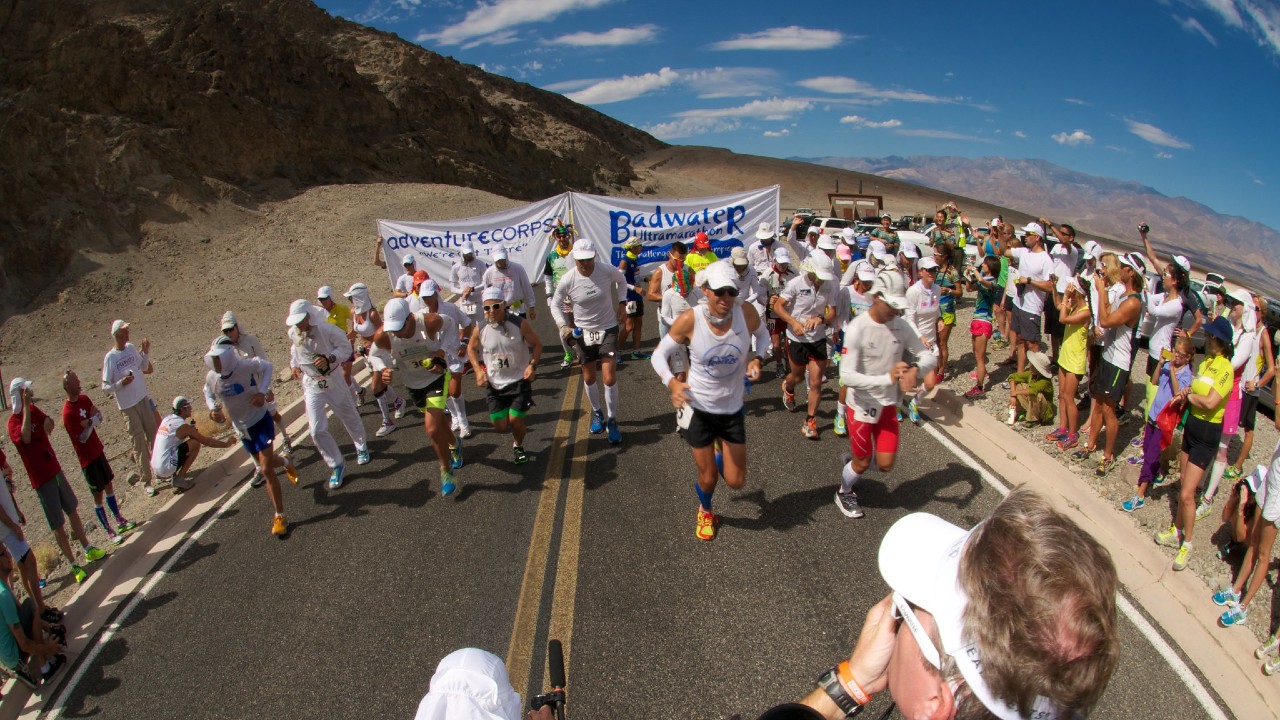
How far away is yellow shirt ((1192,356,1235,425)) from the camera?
457cm

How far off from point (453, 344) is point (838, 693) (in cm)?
609

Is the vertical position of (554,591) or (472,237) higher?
(472,237)

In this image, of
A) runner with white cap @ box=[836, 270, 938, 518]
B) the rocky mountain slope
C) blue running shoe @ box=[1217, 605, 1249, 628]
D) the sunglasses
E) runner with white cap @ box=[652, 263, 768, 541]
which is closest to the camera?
the sunglasses

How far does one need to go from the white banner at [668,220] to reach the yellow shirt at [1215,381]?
7958mm

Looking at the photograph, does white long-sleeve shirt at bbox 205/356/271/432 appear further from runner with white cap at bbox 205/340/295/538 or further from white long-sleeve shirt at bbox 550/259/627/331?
white long-sleeve shirt at bbox 550/259/627/331

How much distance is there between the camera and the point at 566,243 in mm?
9812

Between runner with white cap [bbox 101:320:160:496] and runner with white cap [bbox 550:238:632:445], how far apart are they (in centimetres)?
525

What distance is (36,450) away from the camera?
6.00 m

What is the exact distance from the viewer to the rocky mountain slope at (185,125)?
79.2 ft

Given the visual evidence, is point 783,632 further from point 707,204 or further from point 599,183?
point 599,183

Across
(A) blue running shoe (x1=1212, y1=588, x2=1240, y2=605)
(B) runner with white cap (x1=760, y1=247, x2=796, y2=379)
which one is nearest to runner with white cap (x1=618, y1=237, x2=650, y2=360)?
(B) runner with white cap (x1=760, y1=247, x2=796, y2=379)

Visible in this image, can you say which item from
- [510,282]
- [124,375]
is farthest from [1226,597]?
[124,375]

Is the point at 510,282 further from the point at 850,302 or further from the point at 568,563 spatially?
the point at 568,563

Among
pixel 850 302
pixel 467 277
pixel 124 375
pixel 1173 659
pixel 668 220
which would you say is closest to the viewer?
pixel 1173 659
